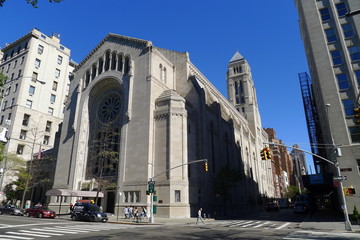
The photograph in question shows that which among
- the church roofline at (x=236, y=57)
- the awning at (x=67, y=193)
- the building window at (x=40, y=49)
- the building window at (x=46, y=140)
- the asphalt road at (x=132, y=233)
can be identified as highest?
the church roofline at (x=236, y=57)

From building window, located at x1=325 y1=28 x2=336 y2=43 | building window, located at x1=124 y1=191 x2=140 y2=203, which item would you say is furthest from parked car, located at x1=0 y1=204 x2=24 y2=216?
building window, located at x1=325 y1=28 x2=336 y2=43

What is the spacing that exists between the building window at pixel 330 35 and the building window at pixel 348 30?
1240 millimetres

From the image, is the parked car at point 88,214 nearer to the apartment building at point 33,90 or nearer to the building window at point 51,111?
the apartment building at point 33,90

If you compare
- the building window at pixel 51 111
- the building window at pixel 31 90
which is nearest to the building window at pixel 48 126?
the building window at pixel 51 111

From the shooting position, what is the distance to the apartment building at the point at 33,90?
53.6 meters

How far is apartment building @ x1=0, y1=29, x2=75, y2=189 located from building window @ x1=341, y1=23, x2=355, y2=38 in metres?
55.0

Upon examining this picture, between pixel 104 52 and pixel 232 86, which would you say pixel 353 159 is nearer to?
pixel 104 52

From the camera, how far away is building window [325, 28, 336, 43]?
3459cm

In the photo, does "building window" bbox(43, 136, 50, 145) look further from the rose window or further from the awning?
the awning

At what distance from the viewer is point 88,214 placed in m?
26.2

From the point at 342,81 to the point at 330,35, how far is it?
7.38 metres

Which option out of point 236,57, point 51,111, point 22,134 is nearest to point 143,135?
point 22,134

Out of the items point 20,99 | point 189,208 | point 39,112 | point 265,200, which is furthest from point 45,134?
point 265,200

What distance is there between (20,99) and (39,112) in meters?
4.73
